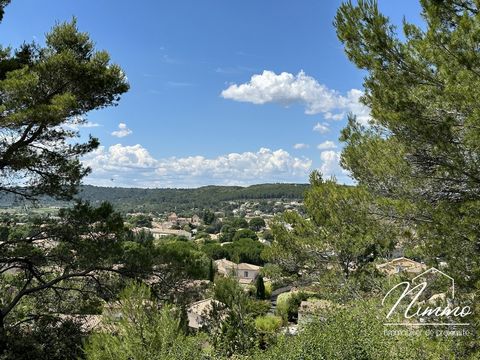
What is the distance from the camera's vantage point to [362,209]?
7051 mm

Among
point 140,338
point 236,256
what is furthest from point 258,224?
point 140,338

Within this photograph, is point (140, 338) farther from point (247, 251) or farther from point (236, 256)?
point (247, 251)

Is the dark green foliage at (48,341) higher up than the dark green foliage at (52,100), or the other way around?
the dark green foliage at (52,100)

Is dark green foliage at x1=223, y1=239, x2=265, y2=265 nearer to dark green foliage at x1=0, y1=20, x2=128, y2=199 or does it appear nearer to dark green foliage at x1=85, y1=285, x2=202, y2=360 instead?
dark green foliage at x1=0, y1=20, x2=128, y2=199

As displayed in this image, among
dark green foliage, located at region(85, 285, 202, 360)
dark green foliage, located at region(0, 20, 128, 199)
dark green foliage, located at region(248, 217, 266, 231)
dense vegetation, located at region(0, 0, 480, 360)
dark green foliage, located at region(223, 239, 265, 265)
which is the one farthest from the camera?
dark green foliage, located at region(248, 217, 266, 231)

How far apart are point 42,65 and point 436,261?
6.86m

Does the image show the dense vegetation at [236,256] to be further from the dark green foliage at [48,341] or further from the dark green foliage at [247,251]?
the dark green foliage at [247,251]

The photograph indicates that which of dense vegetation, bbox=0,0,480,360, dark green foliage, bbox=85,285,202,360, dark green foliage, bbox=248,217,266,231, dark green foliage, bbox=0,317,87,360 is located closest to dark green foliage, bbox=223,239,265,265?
dark green foliage, bbox=248,217,266,231

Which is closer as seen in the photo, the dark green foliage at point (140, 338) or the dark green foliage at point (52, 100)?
the dark green foliage at point (140, 338)

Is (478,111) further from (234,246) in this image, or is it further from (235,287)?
(234,246)

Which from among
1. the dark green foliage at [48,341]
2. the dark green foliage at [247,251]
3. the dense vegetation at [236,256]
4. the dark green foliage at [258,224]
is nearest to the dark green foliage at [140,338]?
the dense vegetation at [236,256]

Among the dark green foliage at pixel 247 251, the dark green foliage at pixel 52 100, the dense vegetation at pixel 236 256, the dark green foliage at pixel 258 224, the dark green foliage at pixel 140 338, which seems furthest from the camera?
the dark green foliage at pixel 258 224

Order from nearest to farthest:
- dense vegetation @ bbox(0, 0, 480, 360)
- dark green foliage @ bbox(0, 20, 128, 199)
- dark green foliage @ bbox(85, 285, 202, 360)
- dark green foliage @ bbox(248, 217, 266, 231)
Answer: dark green foliage @ bbox(85, 285, 202, 360) → dense vegetation @ bbox(0, 0, 480, 360) → dark green foliage @ bbox(0, 20, 128, 199) → dark green foliage @ bbox(248, 217, 266, 231)

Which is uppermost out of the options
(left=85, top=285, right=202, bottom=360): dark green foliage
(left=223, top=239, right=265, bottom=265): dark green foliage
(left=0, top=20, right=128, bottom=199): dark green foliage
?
(left=0, top=20, right=128, bottom=199): dark green foliage
